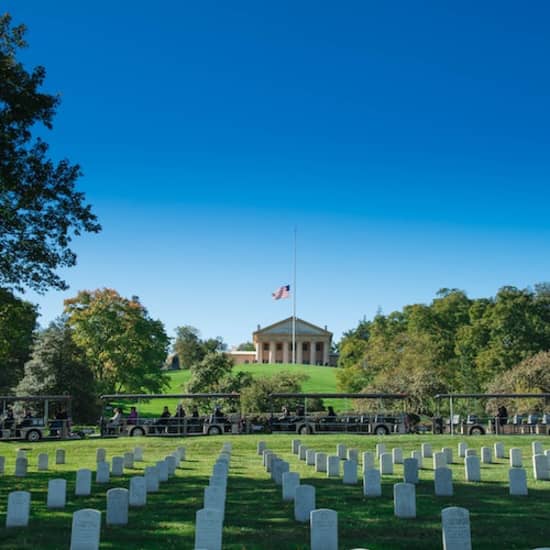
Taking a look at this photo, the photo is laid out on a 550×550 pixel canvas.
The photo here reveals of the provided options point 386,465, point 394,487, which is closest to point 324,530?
point 394,487

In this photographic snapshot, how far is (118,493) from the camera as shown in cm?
1175

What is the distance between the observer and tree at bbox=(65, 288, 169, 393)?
185ft

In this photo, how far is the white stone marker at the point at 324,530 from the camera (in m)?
9.46

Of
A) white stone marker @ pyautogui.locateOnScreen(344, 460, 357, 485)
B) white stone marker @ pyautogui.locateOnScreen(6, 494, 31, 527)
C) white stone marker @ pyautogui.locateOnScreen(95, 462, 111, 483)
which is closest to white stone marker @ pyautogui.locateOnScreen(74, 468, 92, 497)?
white stone marker @ pyautogui.locateOnScreen(95, 462, 111, 483)

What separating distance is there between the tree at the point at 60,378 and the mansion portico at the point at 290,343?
86.1 metres

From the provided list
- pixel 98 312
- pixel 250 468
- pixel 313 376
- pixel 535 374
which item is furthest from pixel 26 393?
pixel 313 376

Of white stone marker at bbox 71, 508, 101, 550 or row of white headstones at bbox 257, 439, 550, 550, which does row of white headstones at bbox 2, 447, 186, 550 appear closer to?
white stone marker at bbox 71, 508, 101, 550

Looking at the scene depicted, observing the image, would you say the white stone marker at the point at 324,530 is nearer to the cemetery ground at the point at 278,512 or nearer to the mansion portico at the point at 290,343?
the cemetery ground at the point at 278,512

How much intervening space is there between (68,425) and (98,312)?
2366 centimetres

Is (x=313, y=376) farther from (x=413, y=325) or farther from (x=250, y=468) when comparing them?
(x=250, y=468)

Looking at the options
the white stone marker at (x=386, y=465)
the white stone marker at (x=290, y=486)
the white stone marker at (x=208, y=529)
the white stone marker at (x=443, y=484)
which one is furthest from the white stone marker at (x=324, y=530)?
the white stone marker at (x=386, y=465)

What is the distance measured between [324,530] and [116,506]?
417 cm

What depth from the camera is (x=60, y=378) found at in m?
45.5

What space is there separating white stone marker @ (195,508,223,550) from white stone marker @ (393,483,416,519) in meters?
4.07
